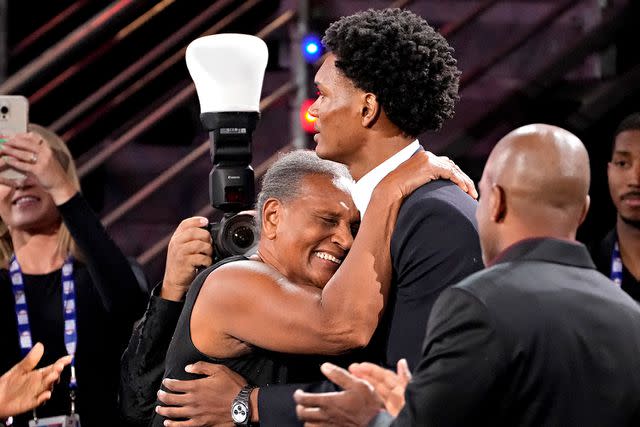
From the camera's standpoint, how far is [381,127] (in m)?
2.51

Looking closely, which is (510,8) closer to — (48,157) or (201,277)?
(48,157)

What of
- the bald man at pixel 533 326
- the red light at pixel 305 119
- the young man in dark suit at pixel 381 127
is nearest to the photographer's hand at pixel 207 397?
the young man in dark suit at pixel 381 127

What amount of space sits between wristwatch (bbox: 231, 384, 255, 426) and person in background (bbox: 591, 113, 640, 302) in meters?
2.03

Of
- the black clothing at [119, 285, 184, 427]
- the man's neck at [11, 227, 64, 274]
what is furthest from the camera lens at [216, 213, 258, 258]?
the man's neck at [11, 227, 64, 274]

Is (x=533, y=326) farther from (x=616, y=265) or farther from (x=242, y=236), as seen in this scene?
(x=616, y=265)

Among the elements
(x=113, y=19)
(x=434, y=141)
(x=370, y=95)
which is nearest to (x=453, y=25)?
(x=434, y=141)

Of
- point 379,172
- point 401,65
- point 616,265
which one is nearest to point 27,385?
point 379,172

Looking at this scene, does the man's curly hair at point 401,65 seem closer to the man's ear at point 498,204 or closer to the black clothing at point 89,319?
the man's ear at point 498,204

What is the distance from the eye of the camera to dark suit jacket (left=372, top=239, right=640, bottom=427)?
182cm

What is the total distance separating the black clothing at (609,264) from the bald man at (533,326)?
2.21m

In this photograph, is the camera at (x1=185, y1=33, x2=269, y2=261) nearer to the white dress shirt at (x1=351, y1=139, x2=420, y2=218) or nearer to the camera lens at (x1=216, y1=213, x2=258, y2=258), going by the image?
the camera lens at (x1=216, y1=213, x2=258, y2=258)

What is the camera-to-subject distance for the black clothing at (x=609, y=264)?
407 centimetres

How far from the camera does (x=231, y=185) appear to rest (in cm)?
285

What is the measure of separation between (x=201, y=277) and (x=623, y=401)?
1134 mm
